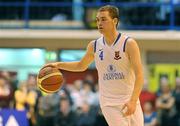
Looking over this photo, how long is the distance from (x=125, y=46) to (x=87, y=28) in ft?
32.8

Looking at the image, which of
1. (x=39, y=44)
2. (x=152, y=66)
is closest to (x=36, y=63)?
(x=39, y=44)

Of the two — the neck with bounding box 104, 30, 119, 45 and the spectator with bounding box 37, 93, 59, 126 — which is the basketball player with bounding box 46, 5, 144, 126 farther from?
the spectator with bounding box 37, 93, 59, 126

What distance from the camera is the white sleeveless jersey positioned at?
20.6 ft

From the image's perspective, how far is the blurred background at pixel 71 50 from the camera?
13.6 m

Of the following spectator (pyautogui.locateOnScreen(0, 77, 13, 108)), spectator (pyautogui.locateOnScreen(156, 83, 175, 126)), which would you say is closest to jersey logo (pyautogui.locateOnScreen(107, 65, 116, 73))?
spectator (pyautogui.locateOnScreen(156, 83, 175, 126))

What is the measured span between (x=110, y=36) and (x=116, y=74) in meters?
0.44

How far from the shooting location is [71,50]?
A: 56.5 ft

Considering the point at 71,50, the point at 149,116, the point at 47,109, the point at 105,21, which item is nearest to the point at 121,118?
the point at 105,21

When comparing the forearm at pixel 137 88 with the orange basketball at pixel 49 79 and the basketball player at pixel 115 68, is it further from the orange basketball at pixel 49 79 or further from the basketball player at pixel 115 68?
the orange basketball at pixel 49 79

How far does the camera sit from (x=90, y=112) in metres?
13.5

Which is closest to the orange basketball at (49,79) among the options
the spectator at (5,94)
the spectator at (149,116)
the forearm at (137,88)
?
the forearm at (137,88)

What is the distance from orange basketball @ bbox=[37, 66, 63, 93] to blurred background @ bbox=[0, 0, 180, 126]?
6268 millimetres

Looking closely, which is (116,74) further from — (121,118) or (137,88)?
(121,118)

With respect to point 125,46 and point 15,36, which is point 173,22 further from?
point 125,46
